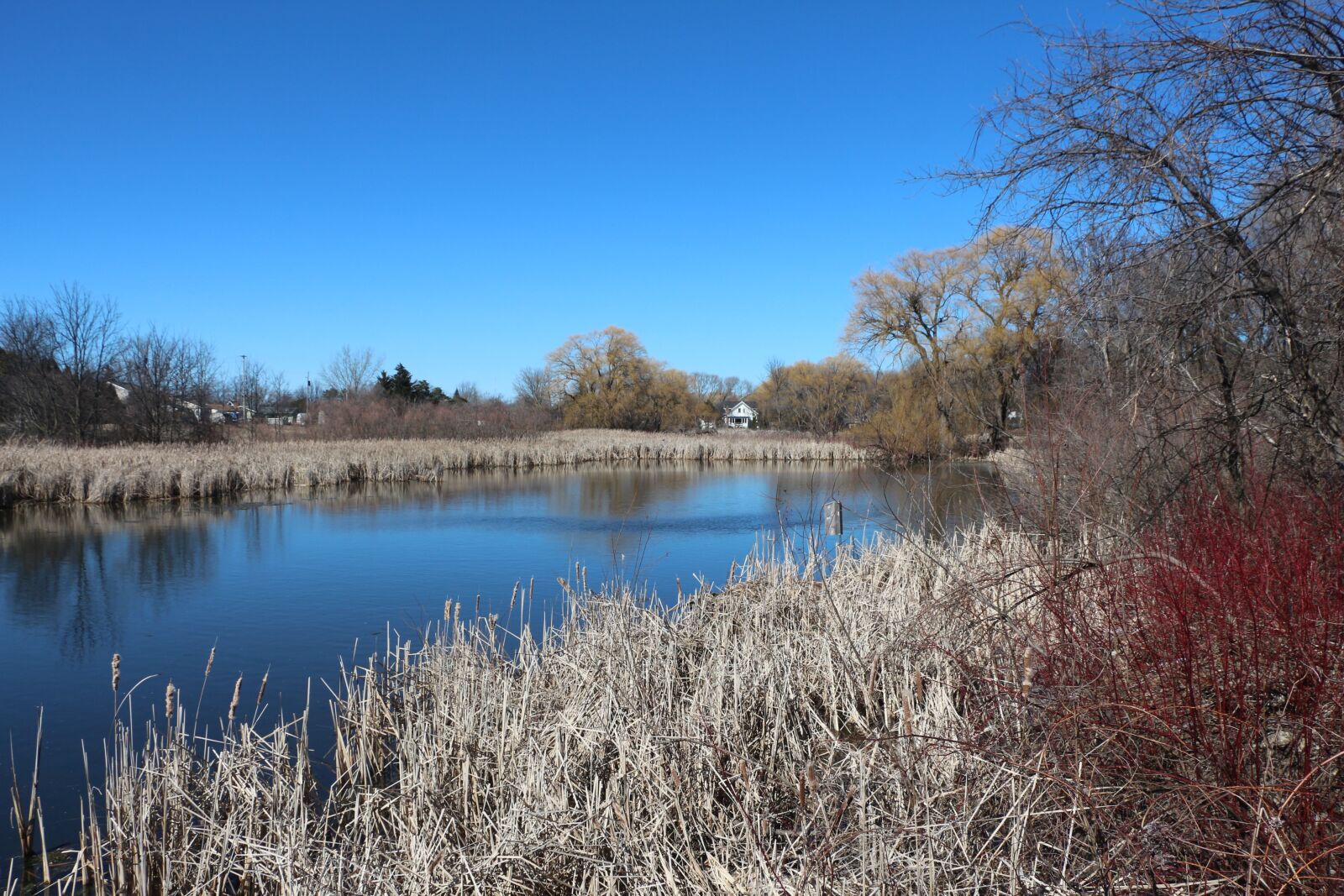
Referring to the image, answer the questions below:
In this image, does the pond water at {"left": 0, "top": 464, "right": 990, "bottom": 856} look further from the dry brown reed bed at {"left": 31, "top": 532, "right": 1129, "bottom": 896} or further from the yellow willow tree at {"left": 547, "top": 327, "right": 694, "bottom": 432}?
the yellow willow tree at {"left": 547, "top": 327, "right": 694, "bottom": 432}

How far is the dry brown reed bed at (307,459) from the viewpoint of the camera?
17453mm

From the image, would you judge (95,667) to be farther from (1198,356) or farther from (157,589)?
(1198,356)

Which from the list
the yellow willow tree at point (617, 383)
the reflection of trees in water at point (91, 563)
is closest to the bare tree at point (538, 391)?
the yellow willow tree at point (617, 383)

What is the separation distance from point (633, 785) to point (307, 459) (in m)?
20.9

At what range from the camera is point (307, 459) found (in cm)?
2217

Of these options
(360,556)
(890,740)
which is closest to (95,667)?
(360,556)

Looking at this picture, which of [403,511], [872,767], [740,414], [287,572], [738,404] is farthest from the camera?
[738,404]

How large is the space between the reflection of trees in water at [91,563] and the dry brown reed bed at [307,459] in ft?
2.58

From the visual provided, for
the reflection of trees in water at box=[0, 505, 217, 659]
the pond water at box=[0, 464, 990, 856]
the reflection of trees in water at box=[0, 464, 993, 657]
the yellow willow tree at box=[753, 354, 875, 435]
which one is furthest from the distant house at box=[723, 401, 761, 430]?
the reflection of trees in water at box=[0, 505, 217, 659]

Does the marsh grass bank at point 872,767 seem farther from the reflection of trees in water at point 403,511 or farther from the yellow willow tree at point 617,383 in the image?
the yellow willow tree at point 617,383

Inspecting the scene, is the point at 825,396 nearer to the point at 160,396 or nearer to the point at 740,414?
the point at 160,396

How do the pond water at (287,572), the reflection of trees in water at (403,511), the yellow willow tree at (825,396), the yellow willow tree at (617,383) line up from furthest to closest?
1. the yellow willow tree at (617,383)
2. the yellow willow tree at (825,396)
3. the reflection of trees in water at (403,511)
4. the pond water at (287,572)

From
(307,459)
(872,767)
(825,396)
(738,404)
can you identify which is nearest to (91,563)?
(307,459)

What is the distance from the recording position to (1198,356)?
5746 millimetres
